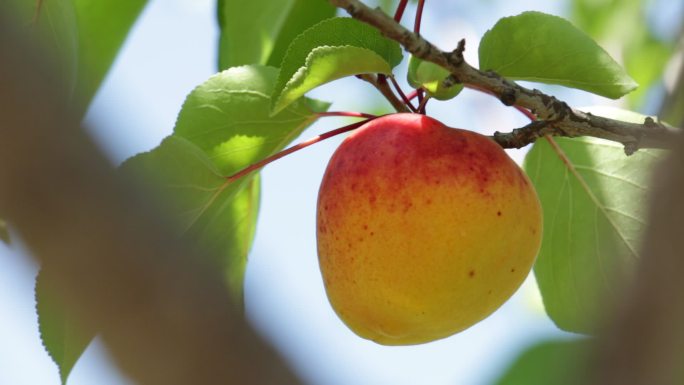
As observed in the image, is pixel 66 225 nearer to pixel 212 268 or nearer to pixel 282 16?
pixel 212 268

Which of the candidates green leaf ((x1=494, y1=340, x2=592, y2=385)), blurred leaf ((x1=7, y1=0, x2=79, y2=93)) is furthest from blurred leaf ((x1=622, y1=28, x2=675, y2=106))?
green leaf ((x1=494, y1=340, x2=592, y2=385))

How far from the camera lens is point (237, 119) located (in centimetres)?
142

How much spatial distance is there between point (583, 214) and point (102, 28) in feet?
2.75

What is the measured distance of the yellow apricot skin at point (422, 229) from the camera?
3.62ft

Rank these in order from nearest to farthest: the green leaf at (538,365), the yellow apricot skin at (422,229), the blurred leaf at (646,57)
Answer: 1. the green leaf at (538,365)
2. the yellow apricot skin at (422,229)
3. the blurred leaf at (646,57)

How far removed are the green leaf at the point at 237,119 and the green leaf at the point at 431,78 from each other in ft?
0.79

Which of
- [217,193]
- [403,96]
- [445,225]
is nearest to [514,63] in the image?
[403,96]

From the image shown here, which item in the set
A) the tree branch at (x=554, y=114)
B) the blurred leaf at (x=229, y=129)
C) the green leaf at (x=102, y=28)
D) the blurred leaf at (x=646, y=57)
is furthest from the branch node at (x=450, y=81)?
the blurred leaf at (x=646, y=57)

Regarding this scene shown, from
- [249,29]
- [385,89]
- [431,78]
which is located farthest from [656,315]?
[249,29]

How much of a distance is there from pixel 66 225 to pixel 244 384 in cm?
8

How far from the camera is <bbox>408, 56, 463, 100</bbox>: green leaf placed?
46.4 inches

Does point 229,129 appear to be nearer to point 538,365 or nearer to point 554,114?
point 554,114

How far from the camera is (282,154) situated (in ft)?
4.42

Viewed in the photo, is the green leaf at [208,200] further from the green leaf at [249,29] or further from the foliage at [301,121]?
the green leaf at [249,29]
